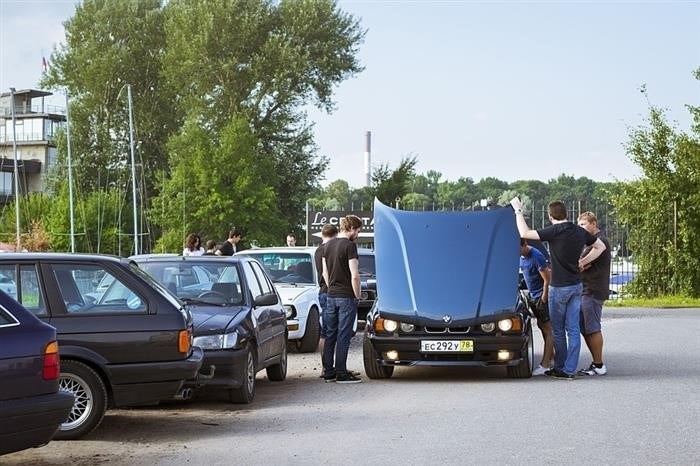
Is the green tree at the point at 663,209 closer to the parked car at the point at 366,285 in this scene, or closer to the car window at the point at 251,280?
the parked car at the point at 366,285

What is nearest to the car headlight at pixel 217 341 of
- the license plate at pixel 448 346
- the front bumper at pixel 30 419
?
the license plate at pixel 448 346

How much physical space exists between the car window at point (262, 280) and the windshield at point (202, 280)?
775mm

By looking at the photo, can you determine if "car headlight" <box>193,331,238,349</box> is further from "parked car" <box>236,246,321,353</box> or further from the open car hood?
"parked car" <box>236,246,321,353</box>

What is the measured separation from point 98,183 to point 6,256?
70473 mm

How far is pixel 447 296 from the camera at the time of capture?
15.0 metres

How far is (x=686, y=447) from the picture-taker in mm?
9398

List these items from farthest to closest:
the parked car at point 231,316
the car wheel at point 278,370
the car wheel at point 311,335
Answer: the car wheel at point 311,335 → the car wheel at point 278,370 → the parked car at point 231,316

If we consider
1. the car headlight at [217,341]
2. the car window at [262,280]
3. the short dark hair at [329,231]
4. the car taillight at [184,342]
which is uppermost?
the short dark hair at [329,231]

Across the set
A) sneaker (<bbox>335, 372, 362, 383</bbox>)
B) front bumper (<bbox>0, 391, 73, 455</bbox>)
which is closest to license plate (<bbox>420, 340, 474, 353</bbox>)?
sneaker (<bbox>335, 372, 362, 383</bbox>)

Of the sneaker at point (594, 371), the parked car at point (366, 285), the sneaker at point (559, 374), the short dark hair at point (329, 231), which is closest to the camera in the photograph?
the sneaker at point (559, 374)

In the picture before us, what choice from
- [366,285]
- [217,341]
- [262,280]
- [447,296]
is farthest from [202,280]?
[366,285]

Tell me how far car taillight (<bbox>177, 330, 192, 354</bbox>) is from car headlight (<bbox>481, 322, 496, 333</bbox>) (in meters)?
5.12

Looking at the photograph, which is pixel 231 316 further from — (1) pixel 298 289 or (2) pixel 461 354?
(1) pixel 298 289

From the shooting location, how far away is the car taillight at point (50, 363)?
26.0 ft
